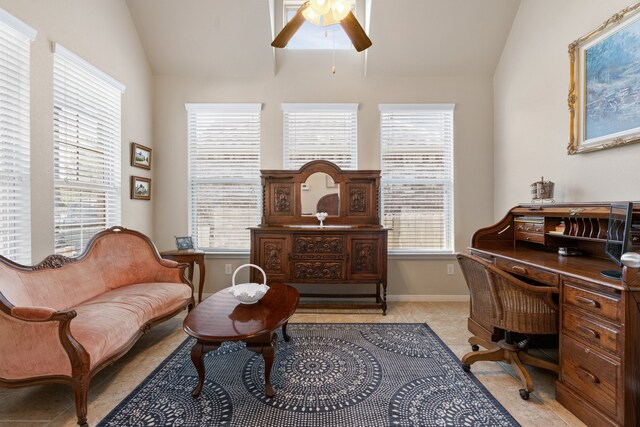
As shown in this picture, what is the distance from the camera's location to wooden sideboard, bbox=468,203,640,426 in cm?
147

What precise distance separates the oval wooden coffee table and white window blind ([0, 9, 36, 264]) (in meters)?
1.60

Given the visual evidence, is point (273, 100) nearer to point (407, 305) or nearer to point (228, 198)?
point (228, 198)

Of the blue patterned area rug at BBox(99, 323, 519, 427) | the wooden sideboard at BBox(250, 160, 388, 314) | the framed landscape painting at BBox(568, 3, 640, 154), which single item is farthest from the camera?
the wooden sideboard at BBox(250, 160, 388, 314)

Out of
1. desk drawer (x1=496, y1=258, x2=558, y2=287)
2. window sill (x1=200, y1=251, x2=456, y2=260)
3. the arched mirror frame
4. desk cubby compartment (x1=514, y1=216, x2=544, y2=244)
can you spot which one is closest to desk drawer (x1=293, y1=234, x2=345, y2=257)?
the arched mirror frame

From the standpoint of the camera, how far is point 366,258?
11.0 ft

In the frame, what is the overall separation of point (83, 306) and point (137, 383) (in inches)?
30.0

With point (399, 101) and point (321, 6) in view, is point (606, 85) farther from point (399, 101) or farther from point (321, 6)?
point (321, 6)

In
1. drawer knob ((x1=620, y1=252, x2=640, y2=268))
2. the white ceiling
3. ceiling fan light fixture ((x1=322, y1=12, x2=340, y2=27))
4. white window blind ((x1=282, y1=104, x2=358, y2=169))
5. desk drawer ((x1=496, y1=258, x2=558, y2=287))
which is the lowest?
desk drawer ((x1=496, y1=258, x2=558, y2=287))

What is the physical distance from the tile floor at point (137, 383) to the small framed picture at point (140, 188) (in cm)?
170

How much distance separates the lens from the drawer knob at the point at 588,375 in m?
1.62

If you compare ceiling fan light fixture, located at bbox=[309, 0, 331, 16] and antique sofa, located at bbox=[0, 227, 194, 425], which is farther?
ceiling fan light fixture, located at bbox=[309, 0, 331, 16]

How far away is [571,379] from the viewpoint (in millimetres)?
1786

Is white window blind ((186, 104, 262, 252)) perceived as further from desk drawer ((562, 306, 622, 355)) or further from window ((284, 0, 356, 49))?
desk drawer ((562, 306, 622, 355))

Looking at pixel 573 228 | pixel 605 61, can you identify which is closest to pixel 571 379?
pixel 573 228
